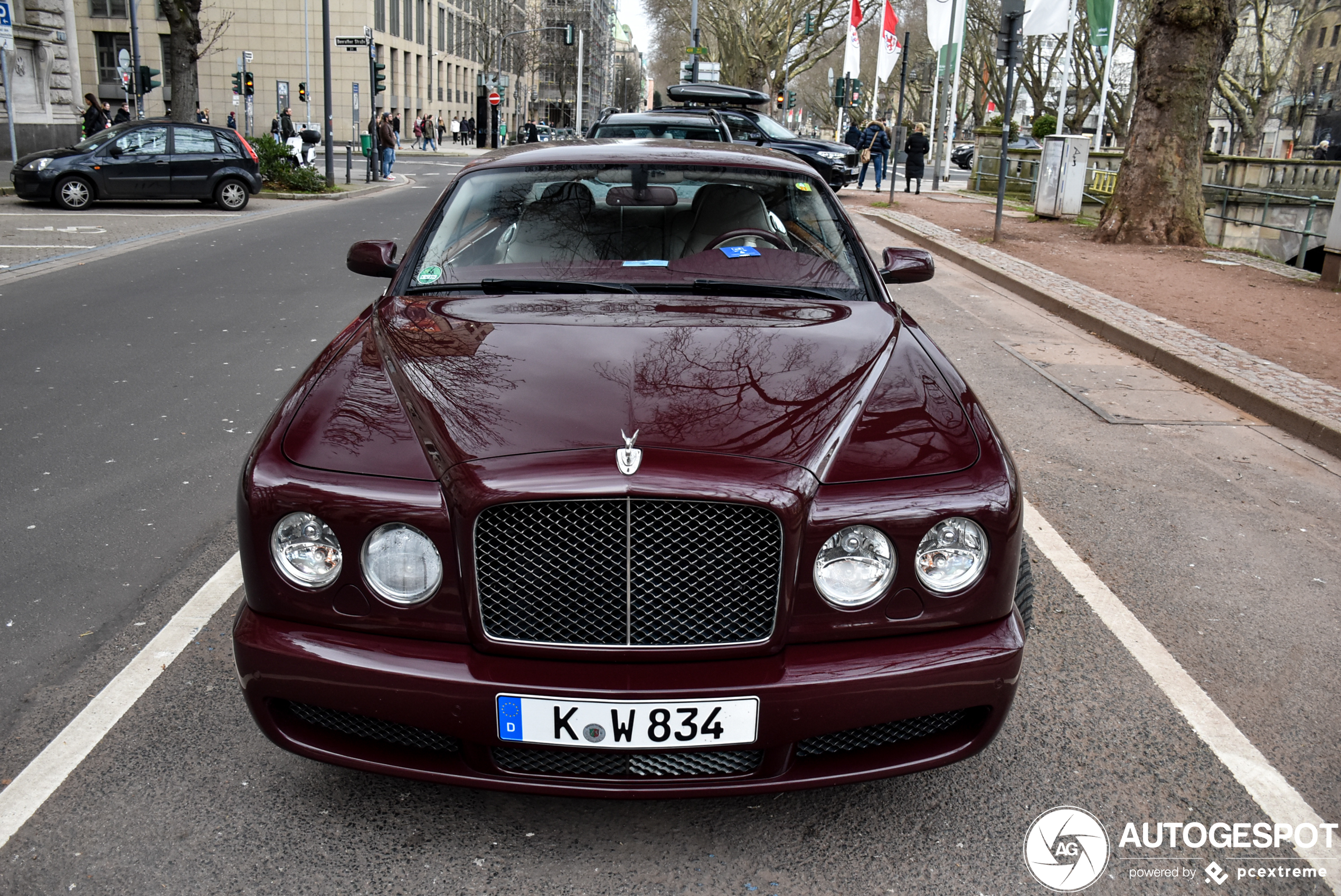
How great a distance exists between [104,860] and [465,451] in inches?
49.2

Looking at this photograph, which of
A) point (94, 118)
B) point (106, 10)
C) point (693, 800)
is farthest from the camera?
point (106, 10)

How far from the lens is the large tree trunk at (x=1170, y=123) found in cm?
1608

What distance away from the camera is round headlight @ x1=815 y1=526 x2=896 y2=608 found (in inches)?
94.9

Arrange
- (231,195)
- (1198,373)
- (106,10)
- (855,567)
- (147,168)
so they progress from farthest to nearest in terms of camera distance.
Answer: (106,10) → (231,195) → (147,168) → (1198,373) → (855,567)

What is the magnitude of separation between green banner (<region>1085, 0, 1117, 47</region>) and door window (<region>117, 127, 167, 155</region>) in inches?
811

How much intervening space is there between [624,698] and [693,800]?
638 millimetres

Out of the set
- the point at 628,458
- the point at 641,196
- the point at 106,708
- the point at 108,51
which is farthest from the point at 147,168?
the point at 108,51

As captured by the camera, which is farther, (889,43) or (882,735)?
(889,43)

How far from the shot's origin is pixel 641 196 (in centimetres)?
397

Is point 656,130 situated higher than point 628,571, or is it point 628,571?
point 656,130

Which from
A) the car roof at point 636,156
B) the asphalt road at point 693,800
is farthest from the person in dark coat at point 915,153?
the car roof at point 636,156

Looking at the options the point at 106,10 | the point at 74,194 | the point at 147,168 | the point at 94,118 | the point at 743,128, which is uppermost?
the point at 106,10

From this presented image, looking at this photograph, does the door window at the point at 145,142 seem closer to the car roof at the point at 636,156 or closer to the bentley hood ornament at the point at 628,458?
the car roof at the point at 636,156

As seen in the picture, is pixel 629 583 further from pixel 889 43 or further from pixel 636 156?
pixel 889 43
